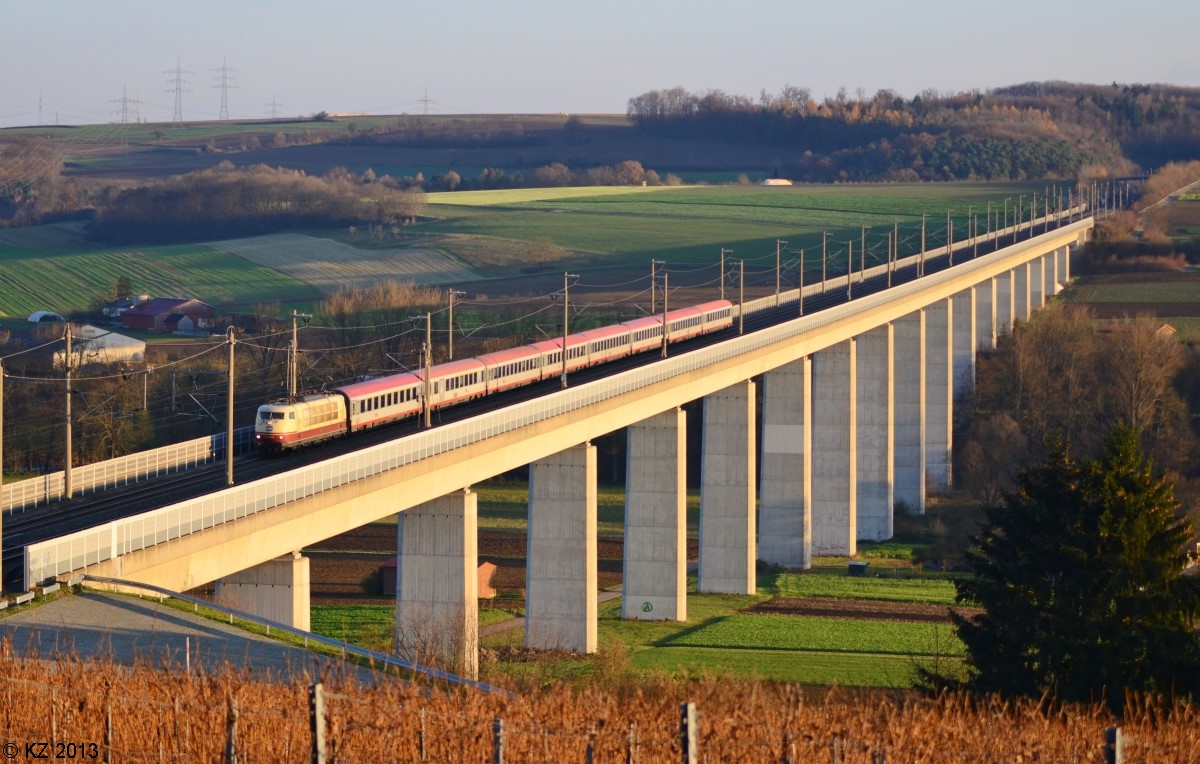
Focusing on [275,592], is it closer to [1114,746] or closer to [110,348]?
[1114,746]

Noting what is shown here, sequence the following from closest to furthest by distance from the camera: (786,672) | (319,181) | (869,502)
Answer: (786,672) → (869,502) → (319,181)

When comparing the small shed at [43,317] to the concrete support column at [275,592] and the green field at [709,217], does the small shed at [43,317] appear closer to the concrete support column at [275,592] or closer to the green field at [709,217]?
the green field at [709,217]

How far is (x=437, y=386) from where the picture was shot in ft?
177

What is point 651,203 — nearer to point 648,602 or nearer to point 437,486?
point 648,602

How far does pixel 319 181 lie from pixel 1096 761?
152 meters

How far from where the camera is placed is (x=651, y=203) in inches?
7042

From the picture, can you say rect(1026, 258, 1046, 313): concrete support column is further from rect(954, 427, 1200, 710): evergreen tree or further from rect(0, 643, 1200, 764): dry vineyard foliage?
rect(0, 643, 1200, 764): dry vineyard foliage

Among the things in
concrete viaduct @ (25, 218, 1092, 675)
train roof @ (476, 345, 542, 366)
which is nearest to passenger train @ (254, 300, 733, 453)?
train roof @ (476, 345, 542, 366)

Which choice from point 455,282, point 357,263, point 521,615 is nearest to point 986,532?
A: point 521,615

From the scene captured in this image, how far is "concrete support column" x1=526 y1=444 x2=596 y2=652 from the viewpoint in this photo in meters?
53.8

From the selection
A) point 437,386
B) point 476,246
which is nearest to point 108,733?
point 437,386

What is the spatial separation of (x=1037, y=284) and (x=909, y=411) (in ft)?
135

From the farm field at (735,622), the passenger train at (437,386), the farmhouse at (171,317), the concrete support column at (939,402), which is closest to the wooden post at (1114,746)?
the farm field at (735,622)

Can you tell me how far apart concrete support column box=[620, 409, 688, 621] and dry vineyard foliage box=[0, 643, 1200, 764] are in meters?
37.3
